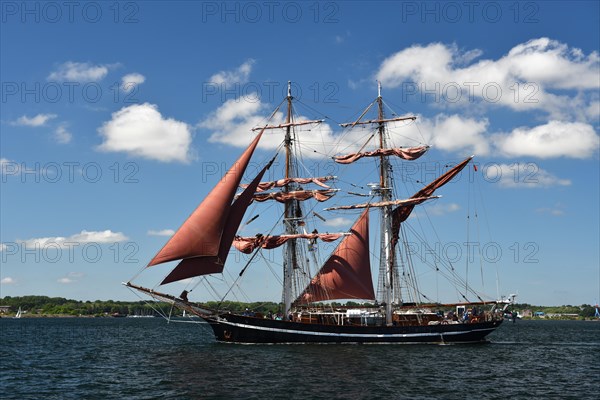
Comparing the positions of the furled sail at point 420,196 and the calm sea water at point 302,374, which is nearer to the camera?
the calm sea water at point 302,374

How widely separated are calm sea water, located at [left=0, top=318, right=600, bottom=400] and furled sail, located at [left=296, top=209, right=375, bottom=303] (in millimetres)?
5358

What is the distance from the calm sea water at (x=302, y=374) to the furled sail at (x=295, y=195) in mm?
14617

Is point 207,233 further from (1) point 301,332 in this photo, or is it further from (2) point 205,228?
(1) point 301,332

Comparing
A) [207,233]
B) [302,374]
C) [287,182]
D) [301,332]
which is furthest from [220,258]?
[302,374]

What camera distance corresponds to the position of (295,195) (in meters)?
60.2

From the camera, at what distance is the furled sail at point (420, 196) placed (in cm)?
6078

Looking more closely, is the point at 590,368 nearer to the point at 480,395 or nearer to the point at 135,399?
the point at 480,395

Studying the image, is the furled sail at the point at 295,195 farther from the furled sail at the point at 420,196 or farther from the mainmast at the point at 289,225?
the furled sail at the point at 420,196

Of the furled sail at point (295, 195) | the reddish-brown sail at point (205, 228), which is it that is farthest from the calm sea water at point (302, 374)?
the furled sail at point (295, 195)

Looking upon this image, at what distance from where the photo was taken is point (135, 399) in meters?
29.8

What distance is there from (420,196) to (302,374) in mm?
30053

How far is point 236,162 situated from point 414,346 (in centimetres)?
2290

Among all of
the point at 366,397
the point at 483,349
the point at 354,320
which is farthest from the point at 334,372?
the point at 483,349

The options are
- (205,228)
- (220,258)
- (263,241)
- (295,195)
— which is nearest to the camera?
(205,228)
